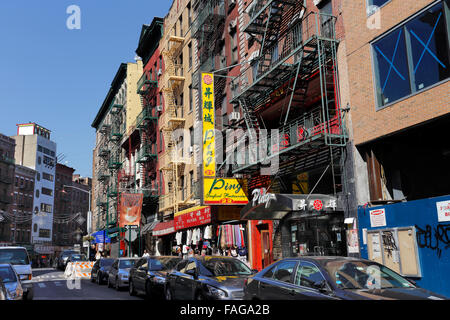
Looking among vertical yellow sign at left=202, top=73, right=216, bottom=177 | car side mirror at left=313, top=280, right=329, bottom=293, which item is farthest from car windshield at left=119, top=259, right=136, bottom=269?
car side mirror at left=313, top=280, right=329, bottom=293

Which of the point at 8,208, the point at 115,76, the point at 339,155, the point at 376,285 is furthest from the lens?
the point at 8,208

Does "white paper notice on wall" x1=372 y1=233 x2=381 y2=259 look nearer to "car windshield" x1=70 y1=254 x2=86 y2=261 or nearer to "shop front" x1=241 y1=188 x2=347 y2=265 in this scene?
"shop front" x1=241 y1=188 x2=347 y2=265

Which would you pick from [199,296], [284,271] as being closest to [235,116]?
[199,296]

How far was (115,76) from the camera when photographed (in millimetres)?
53250

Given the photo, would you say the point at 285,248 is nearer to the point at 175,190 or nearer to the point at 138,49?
the point at 175,190

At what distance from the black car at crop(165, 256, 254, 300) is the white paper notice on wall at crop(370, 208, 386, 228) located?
4.41 metres

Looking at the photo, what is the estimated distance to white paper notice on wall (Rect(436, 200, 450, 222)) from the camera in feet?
36.9

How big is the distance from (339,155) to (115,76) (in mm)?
42432

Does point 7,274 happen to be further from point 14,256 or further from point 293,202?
point 293,202

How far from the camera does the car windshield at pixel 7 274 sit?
36.3 ft

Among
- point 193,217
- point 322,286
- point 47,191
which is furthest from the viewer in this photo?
point 47,191

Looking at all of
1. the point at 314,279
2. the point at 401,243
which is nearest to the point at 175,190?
the point at 401,243

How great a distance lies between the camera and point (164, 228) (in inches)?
1256

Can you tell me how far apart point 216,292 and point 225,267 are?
70.5 inches
